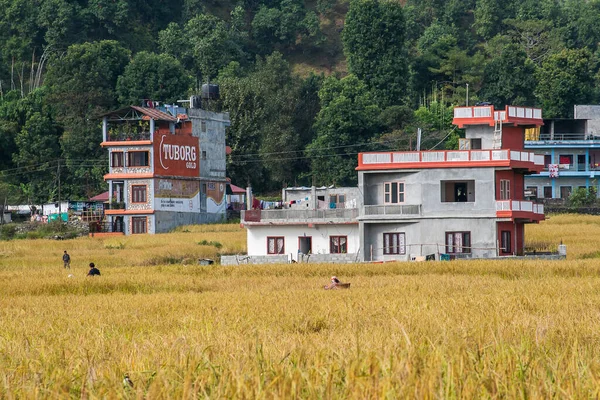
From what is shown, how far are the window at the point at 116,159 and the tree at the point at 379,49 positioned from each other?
2619cm

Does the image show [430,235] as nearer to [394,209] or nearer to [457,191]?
[394,209]

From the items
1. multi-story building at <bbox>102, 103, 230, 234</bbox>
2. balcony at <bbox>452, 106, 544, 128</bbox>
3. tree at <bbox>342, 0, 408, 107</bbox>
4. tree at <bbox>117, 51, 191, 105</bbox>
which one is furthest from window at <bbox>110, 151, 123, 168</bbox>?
balcony at <bbox>452, 106, 544, 128</bbox>

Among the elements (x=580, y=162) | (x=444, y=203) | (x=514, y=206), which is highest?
(x=580, y=162)

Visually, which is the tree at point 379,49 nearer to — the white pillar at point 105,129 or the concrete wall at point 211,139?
the concrete wall at point 211,139

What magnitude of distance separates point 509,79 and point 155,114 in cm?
3215

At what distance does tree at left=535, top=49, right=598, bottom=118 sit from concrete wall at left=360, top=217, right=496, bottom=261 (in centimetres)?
4756

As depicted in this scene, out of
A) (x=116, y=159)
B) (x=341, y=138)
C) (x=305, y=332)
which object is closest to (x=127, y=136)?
(x=116, y=159)

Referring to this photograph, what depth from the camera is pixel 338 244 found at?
173ft

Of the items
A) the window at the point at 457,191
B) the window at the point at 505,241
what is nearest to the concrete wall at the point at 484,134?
the window at the point at 457,191

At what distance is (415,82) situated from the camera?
101 m

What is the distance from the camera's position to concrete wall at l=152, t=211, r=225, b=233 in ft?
249

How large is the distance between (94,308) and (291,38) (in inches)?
3878

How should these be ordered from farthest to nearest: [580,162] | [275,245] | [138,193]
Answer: [580,162] < [138,193] < [275,245]

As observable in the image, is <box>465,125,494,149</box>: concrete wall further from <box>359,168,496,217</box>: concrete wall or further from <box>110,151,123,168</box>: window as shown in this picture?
<box>110,151,123,168</box>: window
